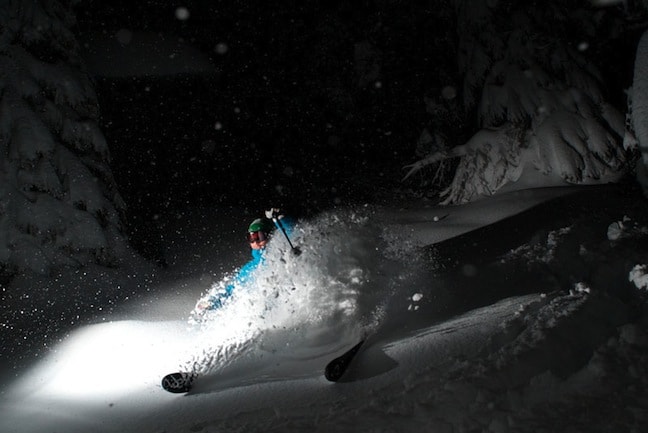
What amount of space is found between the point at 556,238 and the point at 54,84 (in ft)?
33.8

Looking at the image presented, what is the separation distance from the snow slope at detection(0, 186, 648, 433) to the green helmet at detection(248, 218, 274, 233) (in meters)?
0.42

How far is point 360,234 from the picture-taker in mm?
6891

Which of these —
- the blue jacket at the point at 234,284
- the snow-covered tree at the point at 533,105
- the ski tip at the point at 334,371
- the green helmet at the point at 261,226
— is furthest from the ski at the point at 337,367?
the snow-covered tree at the point at 533,105

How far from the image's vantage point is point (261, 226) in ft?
22.4

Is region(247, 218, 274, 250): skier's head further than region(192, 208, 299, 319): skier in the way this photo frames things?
Yes

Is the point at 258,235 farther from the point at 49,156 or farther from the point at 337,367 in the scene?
the point at 49,156

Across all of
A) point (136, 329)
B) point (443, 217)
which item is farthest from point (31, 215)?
point (443, 217)

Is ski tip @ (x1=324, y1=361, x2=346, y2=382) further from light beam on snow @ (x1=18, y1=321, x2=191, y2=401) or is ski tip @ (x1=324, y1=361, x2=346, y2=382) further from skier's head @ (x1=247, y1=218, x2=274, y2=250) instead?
skier's head @ (x1=247, y1=218, x2=274, y2=250)

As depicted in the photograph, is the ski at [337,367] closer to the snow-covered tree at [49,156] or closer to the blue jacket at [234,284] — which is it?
the blue jacket at [234,284]

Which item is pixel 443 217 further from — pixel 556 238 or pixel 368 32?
pixel 368 32

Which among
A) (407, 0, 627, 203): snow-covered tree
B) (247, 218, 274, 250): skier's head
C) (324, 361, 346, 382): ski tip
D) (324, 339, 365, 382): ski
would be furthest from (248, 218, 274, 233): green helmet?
(407, 0, 627, 203): snow-covered tree

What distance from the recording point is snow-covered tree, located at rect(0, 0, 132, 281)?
874 centimetres

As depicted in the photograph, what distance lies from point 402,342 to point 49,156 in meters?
8.37

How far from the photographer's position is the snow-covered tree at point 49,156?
8.74m
